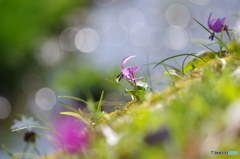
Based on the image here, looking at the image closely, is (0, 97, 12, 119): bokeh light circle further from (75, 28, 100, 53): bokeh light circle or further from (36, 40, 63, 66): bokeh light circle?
(75, 28, 100, 53): bokeh light circle

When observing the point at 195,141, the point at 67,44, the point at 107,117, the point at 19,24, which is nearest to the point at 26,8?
the point at 19,24

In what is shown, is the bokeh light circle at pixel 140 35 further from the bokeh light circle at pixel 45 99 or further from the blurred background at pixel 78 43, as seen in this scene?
the bokeh light circle at pixel 45 99

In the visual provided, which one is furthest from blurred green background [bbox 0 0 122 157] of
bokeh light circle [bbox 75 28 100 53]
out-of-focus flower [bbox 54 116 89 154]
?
out-of-focus flower [bbox 54 116 89 154]

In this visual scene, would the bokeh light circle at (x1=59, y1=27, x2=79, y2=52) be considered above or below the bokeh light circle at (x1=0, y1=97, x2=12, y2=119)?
above

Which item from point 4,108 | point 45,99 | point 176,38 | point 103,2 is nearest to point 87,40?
point 103,2

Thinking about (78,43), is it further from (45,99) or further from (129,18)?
(45,99)

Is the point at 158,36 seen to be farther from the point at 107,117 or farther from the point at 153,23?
the point at 107,117
